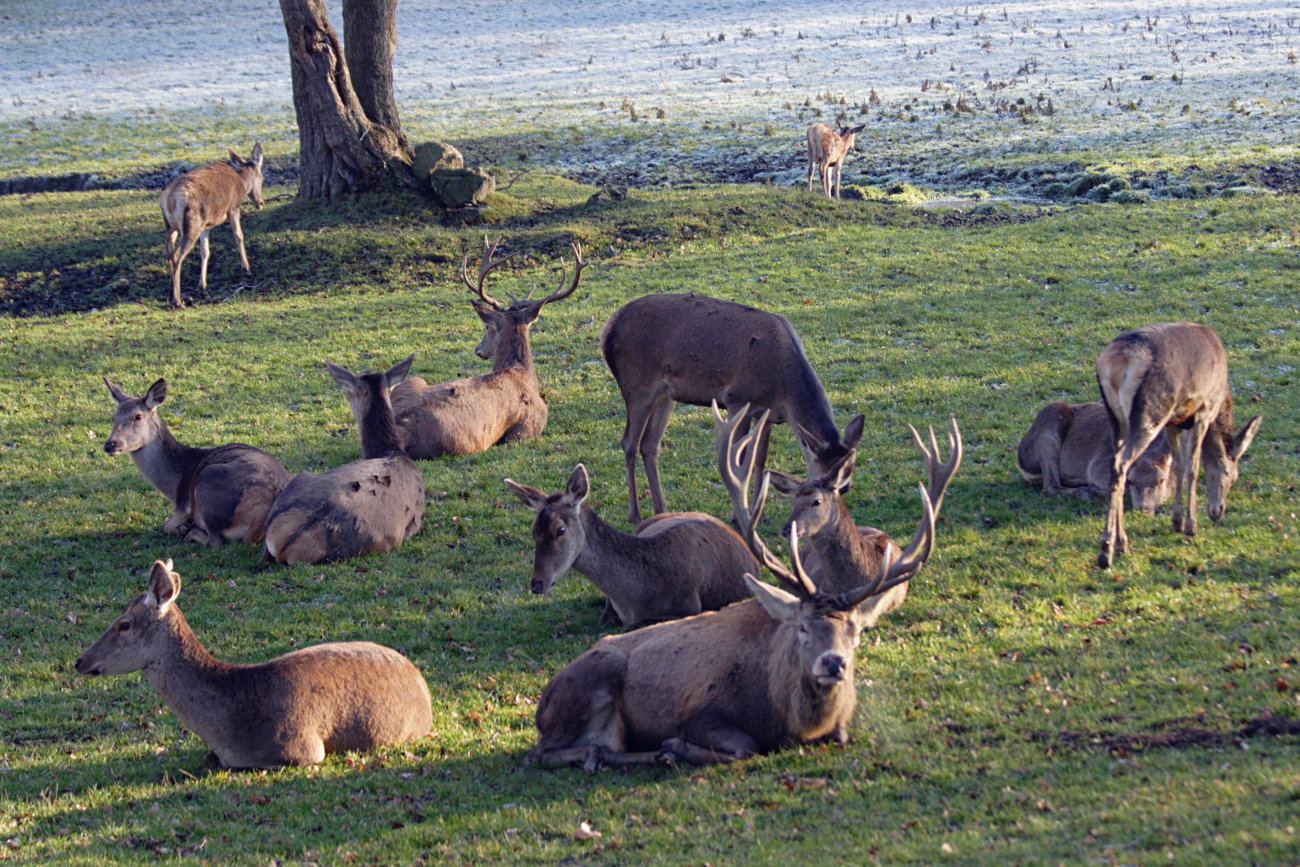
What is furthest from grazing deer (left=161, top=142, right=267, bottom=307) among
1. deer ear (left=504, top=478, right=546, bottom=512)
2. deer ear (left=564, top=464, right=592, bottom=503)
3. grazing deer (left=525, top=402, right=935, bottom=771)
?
grazing deer (left=525, top=402, right=935, bottom=771)

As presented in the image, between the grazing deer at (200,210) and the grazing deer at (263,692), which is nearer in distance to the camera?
the grazing deer at (263,692)

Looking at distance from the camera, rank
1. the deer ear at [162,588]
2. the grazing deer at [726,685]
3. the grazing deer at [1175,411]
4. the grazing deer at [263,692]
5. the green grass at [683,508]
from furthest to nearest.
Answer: the grazing deer at [1175,411] < the deer ear at [162,588] < the grazing deer at [263,692] < the grazing deer at [726,685] < the green grass at [683,508]

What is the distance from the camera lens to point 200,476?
10844mm

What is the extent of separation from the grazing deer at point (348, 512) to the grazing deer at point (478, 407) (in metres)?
1.33

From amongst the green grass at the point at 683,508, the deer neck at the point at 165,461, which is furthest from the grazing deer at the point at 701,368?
the deer neck at the point at 165,461

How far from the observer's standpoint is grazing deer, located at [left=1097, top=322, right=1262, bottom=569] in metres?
9.05

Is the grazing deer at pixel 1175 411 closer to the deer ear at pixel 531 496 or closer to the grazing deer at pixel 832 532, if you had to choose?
the grazing deer at pixel 832 532

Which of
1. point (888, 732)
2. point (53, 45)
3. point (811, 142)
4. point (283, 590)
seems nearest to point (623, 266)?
point (811, 142)

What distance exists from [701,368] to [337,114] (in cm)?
1381

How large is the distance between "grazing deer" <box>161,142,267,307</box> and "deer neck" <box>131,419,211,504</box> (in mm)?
8330

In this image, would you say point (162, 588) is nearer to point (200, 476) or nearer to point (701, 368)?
point (200, 476)

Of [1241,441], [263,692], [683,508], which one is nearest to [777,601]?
[263,692]

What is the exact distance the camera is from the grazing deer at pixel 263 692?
6.83 meters

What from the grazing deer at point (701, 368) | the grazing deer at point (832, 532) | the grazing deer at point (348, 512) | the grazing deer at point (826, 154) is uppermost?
the grazing deer at point (826, 154)
